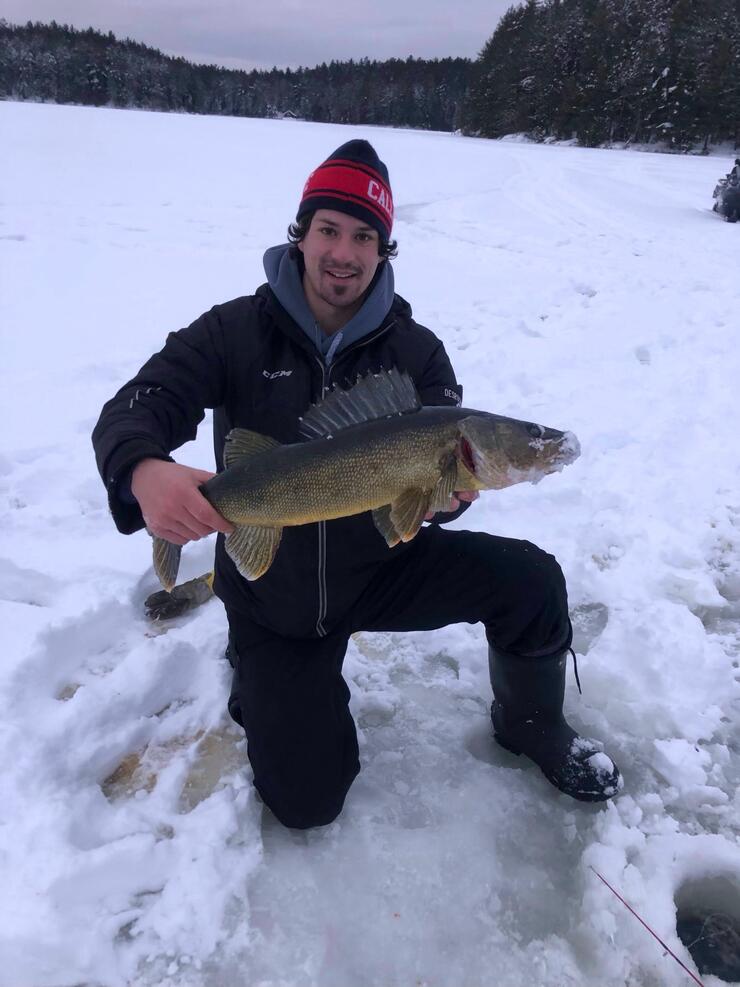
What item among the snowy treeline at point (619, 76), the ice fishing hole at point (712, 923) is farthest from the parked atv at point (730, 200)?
the snowy treeline at point (619, 76)

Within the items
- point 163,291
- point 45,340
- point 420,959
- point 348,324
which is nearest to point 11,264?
point 163,291

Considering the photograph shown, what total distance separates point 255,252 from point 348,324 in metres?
8.05

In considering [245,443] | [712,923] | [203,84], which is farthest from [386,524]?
[203,84]

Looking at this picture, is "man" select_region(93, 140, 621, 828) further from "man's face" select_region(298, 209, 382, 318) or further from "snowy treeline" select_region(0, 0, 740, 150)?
"snowy treeline" select_region(0, 0, 740, 150)

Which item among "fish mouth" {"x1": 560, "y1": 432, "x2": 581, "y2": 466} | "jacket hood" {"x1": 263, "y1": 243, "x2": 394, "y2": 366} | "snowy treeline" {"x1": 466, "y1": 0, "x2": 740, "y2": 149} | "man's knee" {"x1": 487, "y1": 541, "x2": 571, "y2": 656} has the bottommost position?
"man's knee" {"x1": 487, "y1": 541, "x2": 571, "y2": 656}

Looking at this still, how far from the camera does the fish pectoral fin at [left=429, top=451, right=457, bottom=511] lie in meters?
2.23

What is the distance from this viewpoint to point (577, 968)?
1975 millimetres

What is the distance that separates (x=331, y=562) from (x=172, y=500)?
2.41ft

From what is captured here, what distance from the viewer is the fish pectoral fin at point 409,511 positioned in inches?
87.3

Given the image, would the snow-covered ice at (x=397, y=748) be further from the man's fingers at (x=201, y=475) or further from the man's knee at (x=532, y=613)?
the man's fingers at (x=201, y=475)

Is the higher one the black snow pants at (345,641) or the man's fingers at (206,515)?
the man's fingers at (206,515)

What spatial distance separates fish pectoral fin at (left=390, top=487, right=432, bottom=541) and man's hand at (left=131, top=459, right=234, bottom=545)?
0.58 m

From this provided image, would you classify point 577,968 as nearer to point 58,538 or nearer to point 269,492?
point 269,492

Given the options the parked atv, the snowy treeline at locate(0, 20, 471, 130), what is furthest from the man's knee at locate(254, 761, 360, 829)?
the snowy treeline at locate(0, 20, 471, 130)
